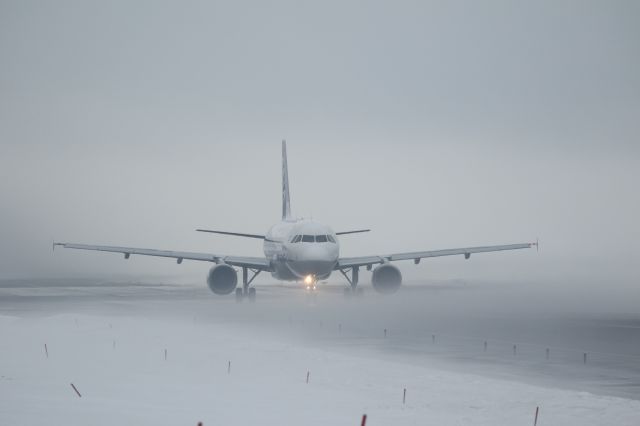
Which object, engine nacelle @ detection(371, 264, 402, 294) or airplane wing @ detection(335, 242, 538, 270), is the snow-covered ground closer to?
engine nacelle @ detection(371, 264, 402, 294)

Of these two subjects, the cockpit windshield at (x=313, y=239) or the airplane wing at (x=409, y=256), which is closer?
the cockpit windshield at (x=313, y=239)

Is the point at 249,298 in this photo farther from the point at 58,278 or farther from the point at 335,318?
the point at 58,278

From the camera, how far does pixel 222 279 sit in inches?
2158

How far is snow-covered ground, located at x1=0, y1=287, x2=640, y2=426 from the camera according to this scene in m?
20.9

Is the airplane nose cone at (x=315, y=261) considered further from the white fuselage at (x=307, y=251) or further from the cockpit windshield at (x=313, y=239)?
the cockpit windshield at (x=313, y=239)

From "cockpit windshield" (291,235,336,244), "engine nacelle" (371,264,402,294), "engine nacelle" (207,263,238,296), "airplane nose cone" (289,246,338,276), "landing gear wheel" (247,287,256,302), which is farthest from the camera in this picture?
"landing gear wheel" (247,287,256,302)

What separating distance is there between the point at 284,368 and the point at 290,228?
90.2 feet

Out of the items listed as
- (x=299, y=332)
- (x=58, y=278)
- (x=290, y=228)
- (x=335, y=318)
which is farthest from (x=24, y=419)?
(x=58, y=278)

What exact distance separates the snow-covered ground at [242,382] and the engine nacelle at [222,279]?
459 inches

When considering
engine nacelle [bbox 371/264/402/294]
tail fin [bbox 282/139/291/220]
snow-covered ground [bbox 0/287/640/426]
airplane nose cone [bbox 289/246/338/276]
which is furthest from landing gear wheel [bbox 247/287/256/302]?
snow-covered ground [bbox 0/287/640/426]

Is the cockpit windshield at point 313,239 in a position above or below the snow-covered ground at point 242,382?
above

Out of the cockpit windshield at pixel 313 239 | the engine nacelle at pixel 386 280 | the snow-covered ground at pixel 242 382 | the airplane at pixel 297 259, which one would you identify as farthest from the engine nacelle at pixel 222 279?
the snow-covered ground at pixel 242 382

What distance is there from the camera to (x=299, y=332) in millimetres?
Answer: 39219

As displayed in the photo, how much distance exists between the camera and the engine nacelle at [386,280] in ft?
185
